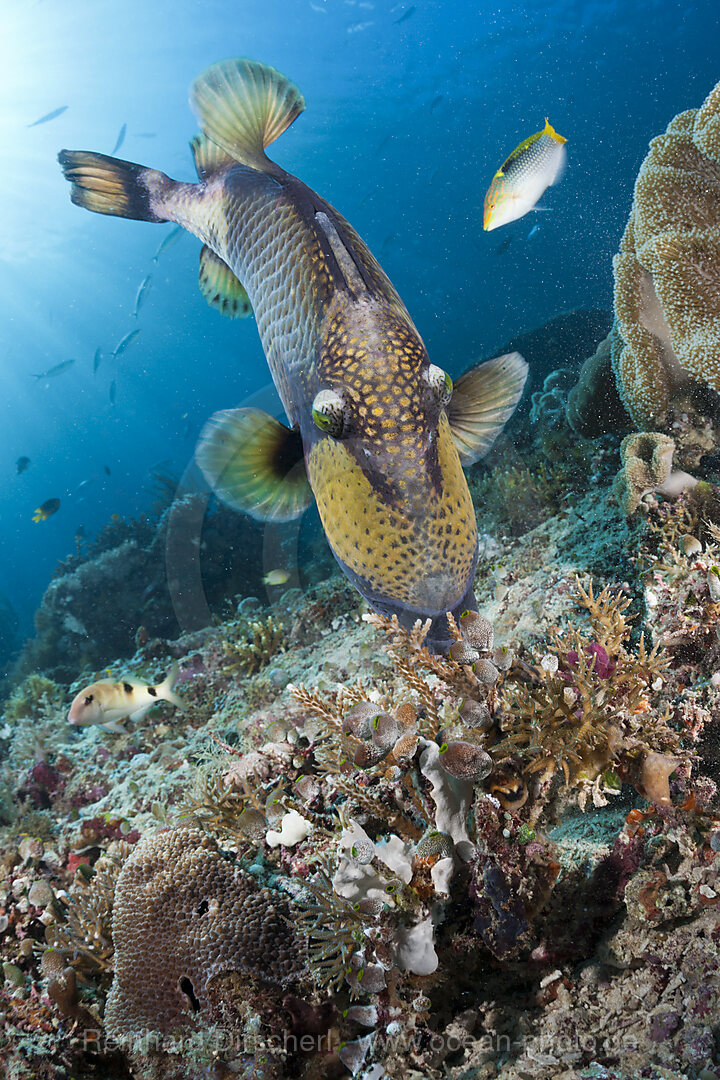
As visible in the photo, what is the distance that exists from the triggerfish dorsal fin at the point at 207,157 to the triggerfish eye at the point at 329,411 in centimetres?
220

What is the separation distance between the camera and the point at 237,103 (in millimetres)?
2830

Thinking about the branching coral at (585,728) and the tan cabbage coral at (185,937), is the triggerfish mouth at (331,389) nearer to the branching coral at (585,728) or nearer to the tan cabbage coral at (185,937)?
the branching coral at (585,728)

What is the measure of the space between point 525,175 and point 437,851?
17.2 ft

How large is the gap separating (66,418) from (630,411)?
121m

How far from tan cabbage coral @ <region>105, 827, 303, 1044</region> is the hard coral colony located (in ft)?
0.04

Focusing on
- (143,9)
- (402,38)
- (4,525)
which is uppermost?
(143,9)

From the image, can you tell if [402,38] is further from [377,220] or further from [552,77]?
[377,220]

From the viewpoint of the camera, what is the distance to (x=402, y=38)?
3781 centimetres

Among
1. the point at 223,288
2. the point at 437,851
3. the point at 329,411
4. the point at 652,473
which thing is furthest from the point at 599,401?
the point at 437,851

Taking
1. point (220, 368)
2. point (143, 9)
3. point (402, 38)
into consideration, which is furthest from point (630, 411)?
point (220, 368)

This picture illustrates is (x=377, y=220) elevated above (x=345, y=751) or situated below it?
above

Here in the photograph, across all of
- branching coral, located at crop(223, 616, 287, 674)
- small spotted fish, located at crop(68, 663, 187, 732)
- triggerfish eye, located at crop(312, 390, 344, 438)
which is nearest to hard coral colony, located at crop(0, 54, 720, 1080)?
triggerfish eye, located at crop(312, 390, 344, 438)

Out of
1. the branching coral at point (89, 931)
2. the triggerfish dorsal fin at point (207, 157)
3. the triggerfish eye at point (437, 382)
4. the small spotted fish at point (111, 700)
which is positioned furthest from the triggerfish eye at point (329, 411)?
the small spotted fish at point (111, 700)

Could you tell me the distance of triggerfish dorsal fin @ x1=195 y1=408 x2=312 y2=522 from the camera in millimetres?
2668
